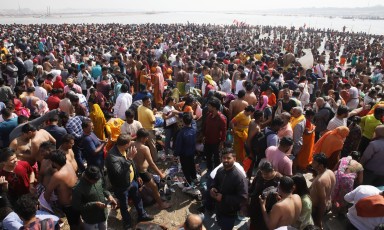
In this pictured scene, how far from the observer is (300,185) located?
3.38 m

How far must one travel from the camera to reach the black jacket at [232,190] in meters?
3.54

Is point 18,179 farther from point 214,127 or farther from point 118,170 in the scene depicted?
point 214,127

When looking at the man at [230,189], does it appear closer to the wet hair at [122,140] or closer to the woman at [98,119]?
the wet hair at [122,140]

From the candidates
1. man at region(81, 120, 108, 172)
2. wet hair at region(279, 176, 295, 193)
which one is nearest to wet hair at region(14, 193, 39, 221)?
man at region(81, 120, 108, 172)

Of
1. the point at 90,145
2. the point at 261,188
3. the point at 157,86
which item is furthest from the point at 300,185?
the point at 157,86

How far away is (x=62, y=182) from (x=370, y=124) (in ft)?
17.2

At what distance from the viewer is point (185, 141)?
16.0 feet

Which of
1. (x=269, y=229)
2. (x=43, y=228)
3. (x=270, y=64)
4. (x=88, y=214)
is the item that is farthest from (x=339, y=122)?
(x=270, y=64)

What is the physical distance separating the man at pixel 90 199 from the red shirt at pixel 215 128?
237cm

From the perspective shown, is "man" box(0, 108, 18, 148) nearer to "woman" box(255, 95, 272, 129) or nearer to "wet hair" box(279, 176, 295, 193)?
"wet hair" box(279, 176, 295, 193)

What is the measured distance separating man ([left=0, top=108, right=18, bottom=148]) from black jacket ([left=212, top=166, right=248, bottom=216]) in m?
3.74

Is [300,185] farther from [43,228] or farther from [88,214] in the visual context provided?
[43,228]

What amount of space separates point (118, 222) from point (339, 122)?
4170 millimetres

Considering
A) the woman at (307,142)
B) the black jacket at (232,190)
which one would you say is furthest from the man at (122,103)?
the woman at (307,142)
